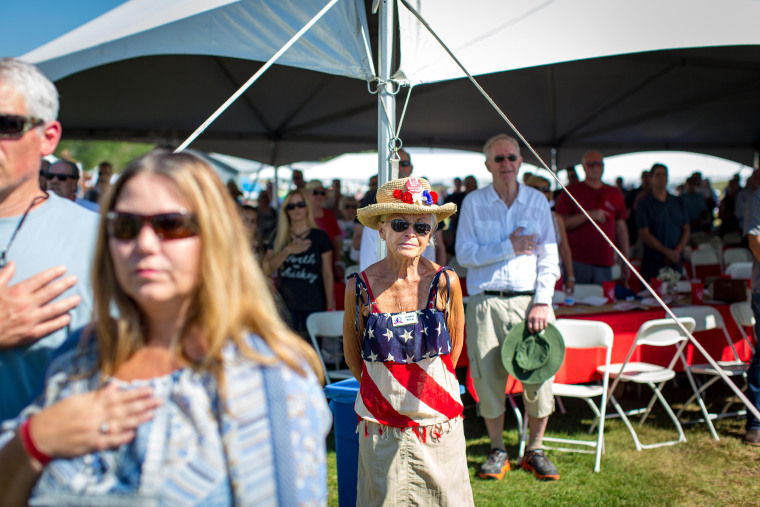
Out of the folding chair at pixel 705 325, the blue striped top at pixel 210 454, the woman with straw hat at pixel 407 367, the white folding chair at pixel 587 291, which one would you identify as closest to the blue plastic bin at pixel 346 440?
the woman with straw hat at pixel 407 367

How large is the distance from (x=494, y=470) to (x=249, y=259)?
3122 mm

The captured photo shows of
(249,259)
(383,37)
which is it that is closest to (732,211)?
(383,37)

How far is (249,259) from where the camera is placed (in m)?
1.24

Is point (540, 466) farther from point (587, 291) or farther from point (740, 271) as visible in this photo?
point (740, 271)

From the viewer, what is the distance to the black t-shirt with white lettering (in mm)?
5109

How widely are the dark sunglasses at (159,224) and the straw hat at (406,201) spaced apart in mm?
1587

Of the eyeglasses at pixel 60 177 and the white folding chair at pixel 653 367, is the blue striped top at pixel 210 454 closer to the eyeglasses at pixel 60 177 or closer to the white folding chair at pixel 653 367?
the white folding chair at pixel 653 367

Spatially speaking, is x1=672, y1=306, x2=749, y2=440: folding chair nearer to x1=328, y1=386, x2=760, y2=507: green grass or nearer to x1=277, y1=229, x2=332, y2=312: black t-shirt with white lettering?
x1=328, y1=386, x2=760, y2=507: green grass

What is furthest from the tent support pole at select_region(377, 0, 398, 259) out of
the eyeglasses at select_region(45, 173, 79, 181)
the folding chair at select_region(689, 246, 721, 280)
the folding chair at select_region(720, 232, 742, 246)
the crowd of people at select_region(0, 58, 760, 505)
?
the folding chair at select_region(720, 232, 742, 246)

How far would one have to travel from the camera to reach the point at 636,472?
4.02m

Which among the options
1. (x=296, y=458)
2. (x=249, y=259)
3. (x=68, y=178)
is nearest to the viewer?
(x=296, y=458)

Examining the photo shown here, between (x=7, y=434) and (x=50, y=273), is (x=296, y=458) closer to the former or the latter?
(x=7, y=434)

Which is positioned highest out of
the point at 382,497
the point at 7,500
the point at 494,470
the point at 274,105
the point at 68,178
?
the point at 274,105

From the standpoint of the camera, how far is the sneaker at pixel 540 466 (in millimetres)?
3896
